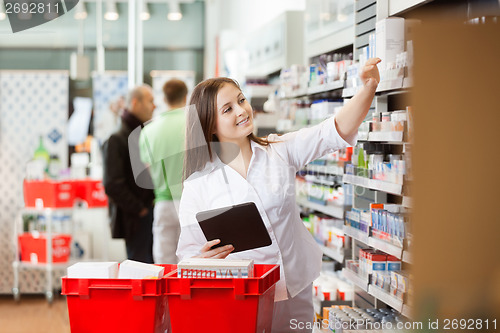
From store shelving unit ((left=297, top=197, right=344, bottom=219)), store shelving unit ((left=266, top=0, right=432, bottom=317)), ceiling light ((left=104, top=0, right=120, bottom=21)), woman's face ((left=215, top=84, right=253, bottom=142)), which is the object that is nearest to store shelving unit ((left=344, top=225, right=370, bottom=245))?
store shelving unit ((left=266, top=0, right=432, bottom=317))

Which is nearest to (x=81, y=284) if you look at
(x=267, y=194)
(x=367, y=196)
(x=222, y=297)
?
(x=222, y=297)

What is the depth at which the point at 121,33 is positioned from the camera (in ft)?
34.9

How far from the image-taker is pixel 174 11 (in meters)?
10.5

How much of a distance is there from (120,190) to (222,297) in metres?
3.44

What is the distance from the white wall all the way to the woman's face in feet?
10.4

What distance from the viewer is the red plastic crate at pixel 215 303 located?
2.10m

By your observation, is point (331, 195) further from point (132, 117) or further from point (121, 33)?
point (121, 33)

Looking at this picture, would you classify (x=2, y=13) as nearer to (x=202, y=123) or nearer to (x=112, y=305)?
(x=202, y=123)

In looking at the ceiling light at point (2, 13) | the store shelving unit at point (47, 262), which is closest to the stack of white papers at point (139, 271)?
the ceiling light at point (2, 13)

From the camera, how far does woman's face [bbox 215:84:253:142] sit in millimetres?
2588

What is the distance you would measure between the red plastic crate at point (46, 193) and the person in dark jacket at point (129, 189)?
1682 mm

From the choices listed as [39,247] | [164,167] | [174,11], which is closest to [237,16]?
[174,11]

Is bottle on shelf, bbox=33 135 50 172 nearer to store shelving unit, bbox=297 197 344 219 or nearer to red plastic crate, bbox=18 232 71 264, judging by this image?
red plastic crate, bbox=18 232 71 264

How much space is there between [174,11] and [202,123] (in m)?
8.17
